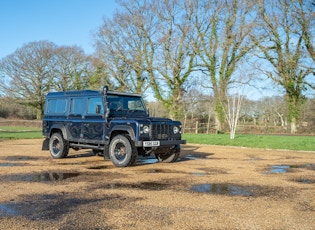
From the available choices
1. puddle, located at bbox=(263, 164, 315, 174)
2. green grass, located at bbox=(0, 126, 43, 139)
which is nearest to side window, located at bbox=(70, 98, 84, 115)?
puddle, located at bbox=(263, 164, 315, 174)

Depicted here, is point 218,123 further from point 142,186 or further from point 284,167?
point 142,186

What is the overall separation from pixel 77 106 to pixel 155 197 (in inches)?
246

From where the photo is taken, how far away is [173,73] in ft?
105

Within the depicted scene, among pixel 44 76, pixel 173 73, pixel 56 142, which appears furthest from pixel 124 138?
pixel 44 76

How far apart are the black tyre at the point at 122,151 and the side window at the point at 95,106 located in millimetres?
1044

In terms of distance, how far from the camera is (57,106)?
12.1m

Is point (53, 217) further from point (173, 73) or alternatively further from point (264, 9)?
point (264, 9)

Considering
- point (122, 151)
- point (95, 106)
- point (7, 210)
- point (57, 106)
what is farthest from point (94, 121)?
point (7, 210)

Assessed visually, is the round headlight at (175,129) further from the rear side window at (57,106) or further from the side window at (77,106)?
the rear side window at (57,106)

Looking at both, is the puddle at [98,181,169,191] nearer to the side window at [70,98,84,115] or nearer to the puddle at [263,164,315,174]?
the puddle at [263,164,315,174]

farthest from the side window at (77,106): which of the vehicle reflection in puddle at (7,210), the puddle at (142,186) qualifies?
the vehicle reflection in puddle at (7,210)

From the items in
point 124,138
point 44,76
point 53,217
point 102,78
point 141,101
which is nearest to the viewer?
point 53,217

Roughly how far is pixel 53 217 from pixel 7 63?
48257mm

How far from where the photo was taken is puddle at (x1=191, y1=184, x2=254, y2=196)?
20.8 feet
